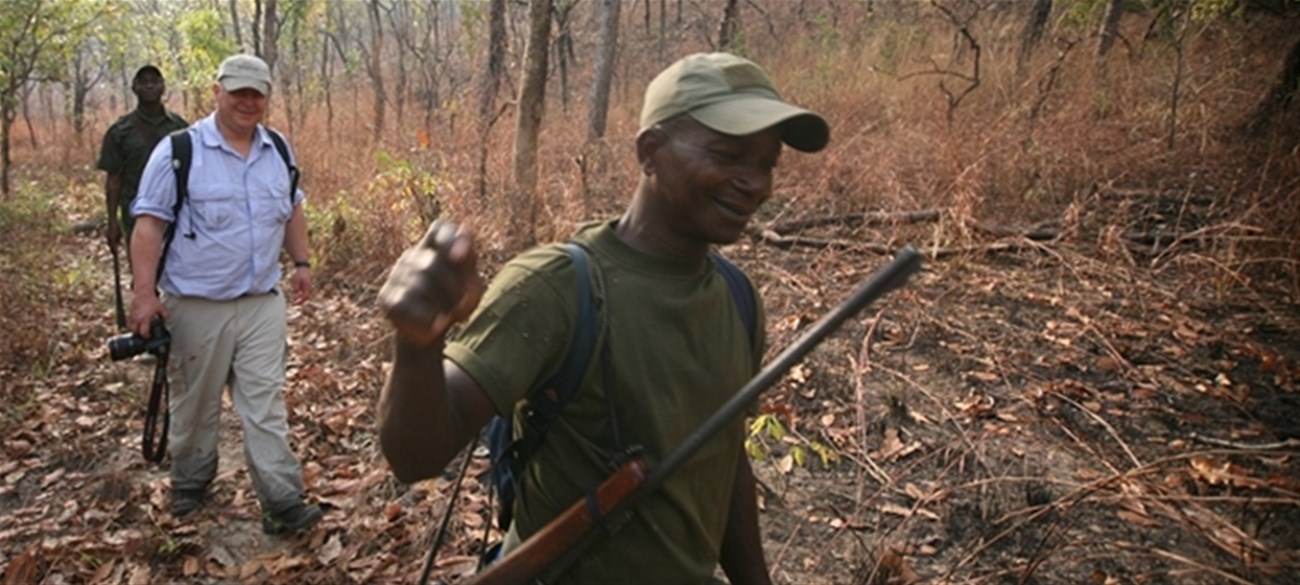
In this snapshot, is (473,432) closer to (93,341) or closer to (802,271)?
(802,271)

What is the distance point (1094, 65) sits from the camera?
864 centimetres

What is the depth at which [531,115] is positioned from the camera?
622 cm

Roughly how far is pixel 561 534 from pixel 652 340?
335 mm

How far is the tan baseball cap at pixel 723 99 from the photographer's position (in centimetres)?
131

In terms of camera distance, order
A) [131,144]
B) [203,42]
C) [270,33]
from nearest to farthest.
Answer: [131,144] → [270,33] → [203,42]

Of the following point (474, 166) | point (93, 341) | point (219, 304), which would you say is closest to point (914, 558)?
point (219, 304)

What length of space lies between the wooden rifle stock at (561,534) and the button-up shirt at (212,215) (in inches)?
98.8

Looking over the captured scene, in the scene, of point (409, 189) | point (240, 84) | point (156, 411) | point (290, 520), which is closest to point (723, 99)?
point (240, 84)

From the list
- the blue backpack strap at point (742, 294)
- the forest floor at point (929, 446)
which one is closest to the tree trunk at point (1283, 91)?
the forest floor at point (929, 446)

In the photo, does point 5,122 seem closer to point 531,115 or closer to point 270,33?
point 270,33

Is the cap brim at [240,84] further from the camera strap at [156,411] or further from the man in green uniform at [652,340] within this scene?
the man in green uniform at [652,340]

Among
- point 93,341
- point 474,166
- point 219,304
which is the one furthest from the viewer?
point 474,166

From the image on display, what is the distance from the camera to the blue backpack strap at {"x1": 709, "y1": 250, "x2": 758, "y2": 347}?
5.13 feet

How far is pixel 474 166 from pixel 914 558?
6.33 m
